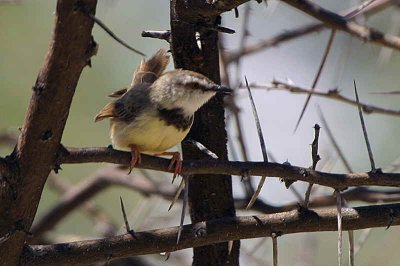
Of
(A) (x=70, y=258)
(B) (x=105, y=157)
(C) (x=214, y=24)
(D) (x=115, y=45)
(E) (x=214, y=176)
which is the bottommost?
(A) (x=70, y=258)

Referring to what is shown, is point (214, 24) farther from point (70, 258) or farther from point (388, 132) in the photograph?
point (388, 132)

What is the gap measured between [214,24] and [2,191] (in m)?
1.07

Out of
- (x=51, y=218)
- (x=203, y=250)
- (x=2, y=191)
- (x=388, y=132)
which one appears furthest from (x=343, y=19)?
(x=388, y=132)

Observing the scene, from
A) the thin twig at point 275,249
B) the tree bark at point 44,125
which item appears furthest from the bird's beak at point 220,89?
the tree bark at point 44,125

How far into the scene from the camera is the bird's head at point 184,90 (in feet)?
11.6

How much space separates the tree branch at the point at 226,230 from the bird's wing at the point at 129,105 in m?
1.16

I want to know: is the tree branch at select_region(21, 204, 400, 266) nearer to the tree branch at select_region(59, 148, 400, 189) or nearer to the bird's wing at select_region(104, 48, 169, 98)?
the tree branch at select_region(59, 148, 400, 189)

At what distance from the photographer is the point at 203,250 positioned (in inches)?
139

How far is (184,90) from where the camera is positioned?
3.84 metres

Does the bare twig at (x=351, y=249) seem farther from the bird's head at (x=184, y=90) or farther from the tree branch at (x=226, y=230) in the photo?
the bird's head at (x=184, y=90)

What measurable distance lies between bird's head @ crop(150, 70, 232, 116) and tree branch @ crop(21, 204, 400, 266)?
2.35 feet

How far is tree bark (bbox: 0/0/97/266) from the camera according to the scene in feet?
7.97

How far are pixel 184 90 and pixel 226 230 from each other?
1.00 meters

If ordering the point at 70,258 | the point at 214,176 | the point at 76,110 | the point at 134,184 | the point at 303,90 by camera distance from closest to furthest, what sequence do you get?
the point at 70,258 < the point at 214,176 < the point at 303,90 < the point at 134,184 < the point at 76,110
